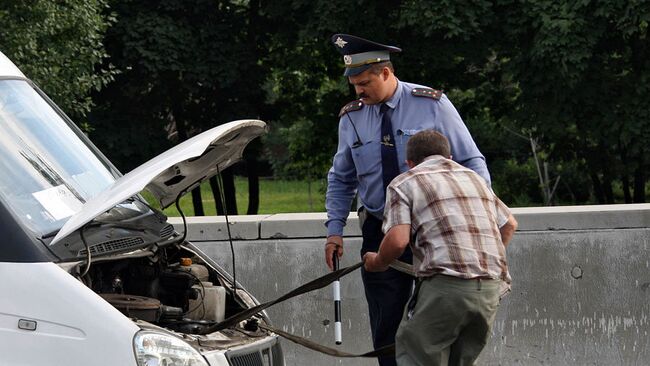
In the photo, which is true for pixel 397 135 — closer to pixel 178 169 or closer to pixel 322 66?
pixel 178 169

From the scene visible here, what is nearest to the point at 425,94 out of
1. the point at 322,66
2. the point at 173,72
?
the point at 173,72

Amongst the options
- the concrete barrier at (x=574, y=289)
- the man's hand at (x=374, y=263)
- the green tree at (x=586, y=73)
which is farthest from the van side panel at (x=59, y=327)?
the green tree at (x=586, y=73)

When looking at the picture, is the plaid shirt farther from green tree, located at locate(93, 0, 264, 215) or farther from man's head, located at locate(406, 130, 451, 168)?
green tree, located at locate(93, 0, 264, 215)

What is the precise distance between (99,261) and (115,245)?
14 centimetres

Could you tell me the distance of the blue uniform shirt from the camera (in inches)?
224

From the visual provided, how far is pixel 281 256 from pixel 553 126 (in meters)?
19.2

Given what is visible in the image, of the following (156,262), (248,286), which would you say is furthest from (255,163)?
(156,262)

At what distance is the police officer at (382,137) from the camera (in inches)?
224

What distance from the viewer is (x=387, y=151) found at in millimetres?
5766

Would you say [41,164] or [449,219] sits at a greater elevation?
[41,164]

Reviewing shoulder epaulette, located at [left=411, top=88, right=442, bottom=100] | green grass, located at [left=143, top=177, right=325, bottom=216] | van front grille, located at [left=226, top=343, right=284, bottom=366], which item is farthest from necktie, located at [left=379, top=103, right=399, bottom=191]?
green grass, located at [left=143, top=177, right=325, bottom=216]

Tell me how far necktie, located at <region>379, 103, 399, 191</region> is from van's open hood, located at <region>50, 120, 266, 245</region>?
634mm

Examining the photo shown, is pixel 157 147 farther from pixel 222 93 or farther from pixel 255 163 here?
pixel 255 163

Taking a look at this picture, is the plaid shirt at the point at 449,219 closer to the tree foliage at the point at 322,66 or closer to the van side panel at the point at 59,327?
the van side panel at the point at 59,327
